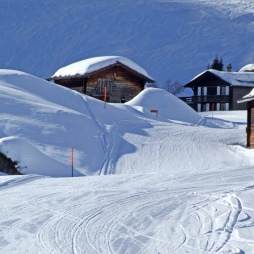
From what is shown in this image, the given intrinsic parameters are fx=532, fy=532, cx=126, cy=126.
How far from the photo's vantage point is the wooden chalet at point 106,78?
3772cm

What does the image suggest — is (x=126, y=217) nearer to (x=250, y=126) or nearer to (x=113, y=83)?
(x=250, y=126)

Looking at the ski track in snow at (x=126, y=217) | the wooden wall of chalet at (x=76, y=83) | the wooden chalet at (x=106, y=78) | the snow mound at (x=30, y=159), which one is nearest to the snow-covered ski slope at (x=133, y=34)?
the wooden chalet at (x=106, y=78)

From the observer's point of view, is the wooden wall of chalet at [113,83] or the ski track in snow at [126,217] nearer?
the ski track in snow at [126,217]

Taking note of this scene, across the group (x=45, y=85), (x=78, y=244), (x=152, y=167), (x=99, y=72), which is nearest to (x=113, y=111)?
(x=45, y=85)

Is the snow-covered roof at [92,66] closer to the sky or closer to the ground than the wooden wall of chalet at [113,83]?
closer to the sky

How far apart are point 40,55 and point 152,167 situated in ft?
272

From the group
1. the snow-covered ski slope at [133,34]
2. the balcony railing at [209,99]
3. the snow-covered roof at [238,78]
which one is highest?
the snow-covered ski slope at [133,34]

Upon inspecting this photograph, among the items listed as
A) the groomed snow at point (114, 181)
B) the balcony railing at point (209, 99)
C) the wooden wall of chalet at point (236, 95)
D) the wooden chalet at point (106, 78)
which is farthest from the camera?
the balcony railing at point (209, 99)

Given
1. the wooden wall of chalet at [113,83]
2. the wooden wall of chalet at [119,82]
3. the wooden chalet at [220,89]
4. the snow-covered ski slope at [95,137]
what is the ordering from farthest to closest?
the wooden chalet at [220,89] < the wooden wall of chalet at [119,82] < the wooden wall of chalet at [113,83] < the snow-covered ski slope at [95,137]

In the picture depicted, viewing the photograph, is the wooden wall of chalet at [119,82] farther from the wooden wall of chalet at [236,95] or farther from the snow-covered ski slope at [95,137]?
the wooden wall of chalet at [236,95]

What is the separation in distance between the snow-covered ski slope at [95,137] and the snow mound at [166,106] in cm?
98

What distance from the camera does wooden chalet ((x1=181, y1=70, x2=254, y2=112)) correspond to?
1906 inches

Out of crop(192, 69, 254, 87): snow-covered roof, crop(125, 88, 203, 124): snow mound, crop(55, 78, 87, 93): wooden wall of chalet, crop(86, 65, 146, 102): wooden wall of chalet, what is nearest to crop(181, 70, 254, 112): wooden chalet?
crop(192, 69, 254, 87): snow-covered roof

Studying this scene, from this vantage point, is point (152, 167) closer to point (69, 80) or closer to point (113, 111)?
point (113, 111)
